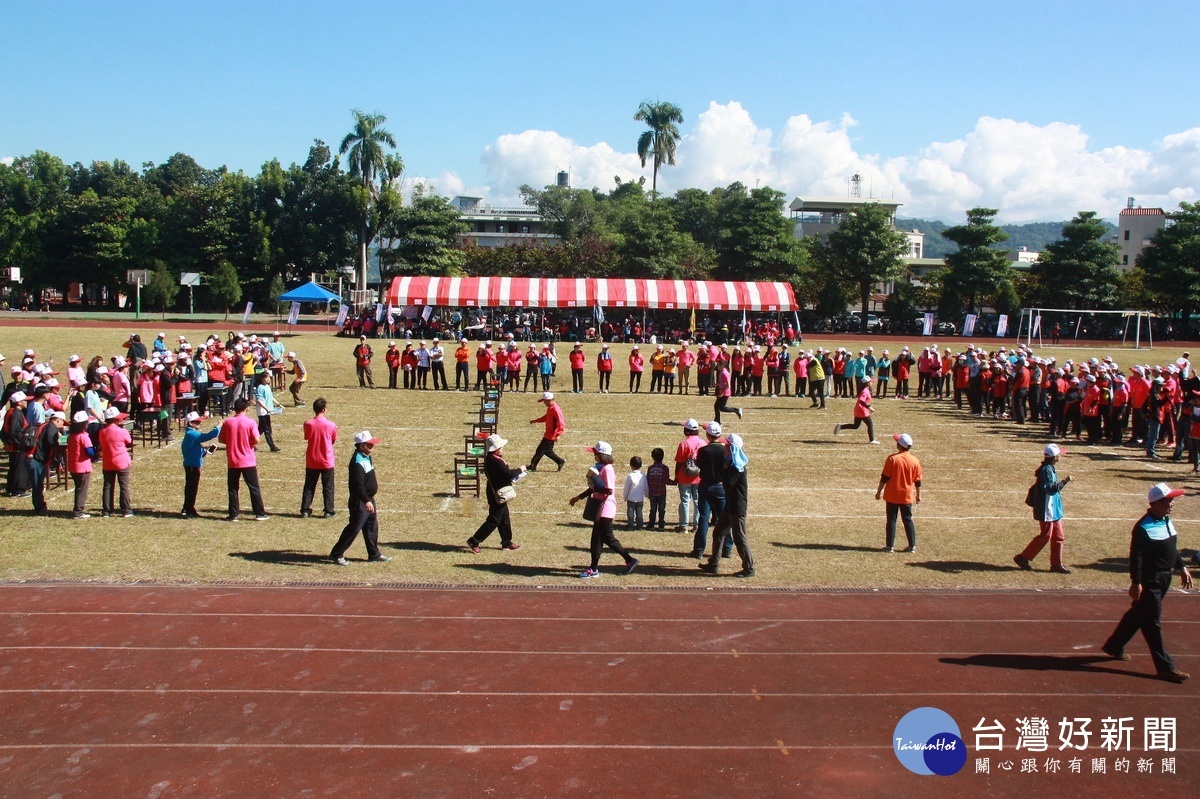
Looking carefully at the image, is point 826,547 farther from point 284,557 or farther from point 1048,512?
point 284,557

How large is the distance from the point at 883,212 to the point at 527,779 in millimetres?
63603

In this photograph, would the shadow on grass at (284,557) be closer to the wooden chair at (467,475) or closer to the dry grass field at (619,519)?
the dry grass field at (619,519)

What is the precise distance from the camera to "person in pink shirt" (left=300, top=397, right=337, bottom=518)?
47.7 ft

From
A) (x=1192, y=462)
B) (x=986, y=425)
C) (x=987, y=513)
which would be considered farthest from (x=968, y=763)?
(x=986, y=425)

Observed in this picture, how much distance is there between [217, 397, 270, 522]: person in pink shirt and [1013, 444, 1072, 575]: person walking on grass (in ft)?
36.1

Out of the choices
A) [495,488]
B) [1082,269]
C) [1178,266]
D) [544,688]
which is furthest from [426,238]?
[544,688]

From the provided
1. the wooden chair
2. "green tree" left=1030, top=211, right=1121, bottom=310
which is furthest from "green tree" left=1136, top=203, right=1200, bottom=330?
the wooden chair

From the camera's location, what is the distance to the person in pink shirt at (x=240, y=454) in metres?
14.3

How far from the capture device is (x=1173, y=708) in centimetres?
884

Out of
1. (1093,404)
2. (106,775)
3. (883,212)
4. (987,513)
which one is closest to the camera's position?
(106,775)

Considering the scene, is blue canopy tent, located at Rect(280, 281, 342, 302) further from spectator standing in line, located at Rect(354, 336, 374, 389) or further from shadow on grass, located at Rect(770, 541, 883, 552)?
shadow on grass, located at Rect(770, 541, 883, 552)

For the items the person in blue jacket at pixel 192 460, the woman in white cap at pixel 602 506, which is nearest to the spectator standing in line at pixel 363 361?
the person in blue jacket at pixel 192 460

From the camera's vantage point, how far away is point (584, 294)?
5225 centimetres

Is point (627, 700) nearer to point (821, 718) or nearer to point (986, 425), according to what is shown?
point (821, 718)
